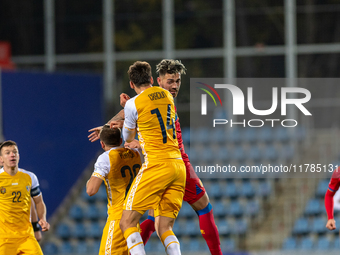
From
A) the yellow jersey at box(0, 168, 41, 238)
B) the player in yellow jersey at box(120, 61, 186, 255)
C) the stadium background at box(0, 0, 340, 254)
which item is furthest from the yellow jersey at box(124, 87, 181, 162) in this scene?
the stadium background at box(0, 0, 340, 254)

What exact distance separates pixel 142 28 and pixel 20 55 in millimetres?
3360

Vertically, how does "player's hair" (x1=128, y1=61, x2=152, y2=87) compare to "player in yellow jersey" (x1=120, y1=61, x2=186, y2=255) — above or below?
above

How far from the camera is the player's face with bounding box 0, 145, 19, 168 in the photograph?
639 centimetres

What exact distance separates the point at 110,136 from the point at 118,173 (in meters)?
0.37

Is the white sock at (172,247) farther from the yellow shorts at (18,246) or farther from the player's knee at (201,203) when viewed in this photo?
the yellow shorts at (18,246)

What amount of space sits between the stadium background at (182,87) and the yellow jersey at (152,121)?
6595 mm

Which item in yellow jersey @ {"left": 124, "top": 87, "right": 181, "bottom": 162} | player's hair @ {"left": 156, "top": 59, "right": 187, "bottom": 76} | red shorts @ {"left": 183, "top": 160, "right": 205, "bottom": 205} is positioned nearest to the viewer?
yellow jersey @ {"left": 124, "top": 87, "right": 181, "bottom": 162}

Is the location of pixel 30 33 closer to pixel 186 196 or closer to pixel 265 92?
pixel 265 92

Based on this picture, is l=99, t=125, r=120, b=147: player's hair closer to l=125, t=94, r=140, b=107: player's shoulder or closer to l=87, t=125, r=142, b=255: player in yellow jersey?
l=87, t=125, r=142, b=255: player in yellow jersey

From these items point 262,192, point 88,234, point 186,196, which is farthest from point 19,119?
point 186,196

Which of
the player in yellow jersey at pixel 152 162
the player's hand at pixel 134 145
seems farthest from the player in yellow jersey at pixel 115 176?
the player in yellow jersey at pixel 152 162

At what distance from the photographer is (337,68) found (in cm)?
1367

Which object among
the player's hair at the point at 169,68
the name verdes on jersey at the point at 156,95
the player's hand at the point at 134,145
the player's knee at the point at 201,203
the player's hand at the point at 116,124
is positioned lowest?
the player's knee at the point at 201,203

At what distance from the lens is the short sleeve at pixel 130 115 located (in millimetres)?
5160
